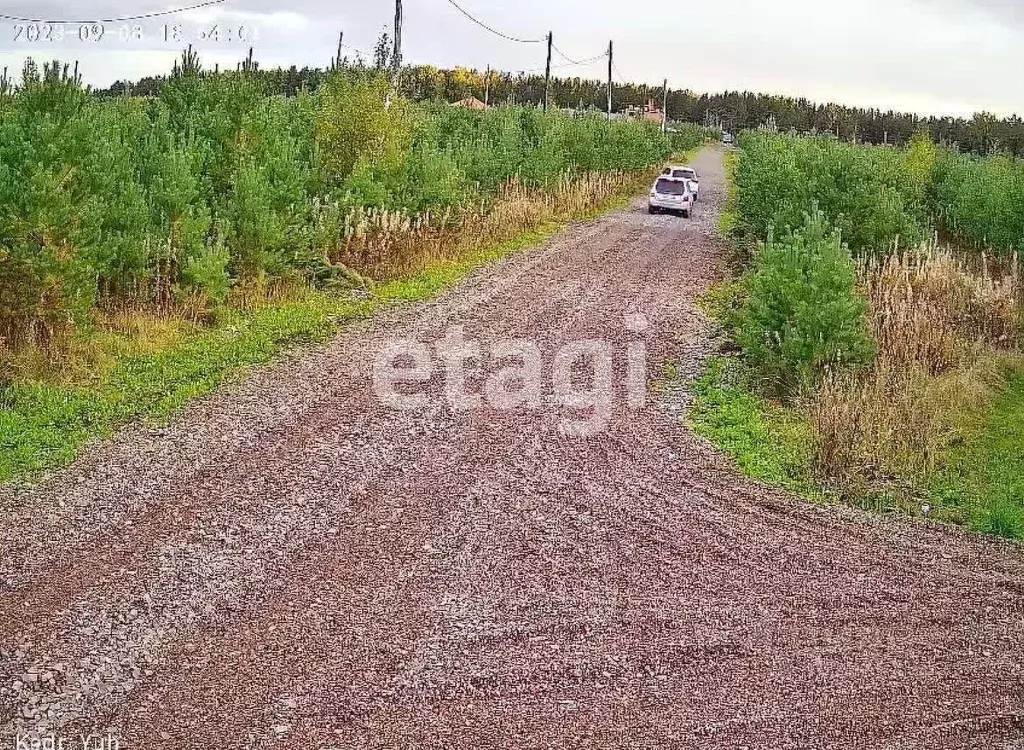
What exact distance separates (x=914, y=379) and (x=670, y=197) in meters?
19.2

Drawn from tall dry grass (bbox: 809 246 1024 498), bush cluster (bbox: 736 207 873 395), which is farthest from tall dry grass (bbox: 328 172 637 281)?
tall dry grass (bbox: 809 246 1024 498)

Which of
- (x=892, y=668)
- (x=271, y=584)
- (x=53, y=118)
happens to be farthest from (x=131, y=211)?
(x=892, y=668)

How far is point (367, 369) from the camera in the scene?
10.7m

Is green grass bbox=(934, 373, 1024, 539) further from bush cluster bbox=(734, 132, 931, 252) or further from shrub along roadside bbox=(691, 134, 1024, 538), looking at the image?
bush cluster bbox=(734, 132, 931, 252)

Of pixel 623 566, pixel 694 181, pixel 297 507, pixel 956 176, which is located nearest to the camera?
pixel 623 566

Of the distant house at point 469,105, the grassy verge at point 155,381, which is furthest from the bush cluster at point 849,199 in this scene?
the distant house at point 469,105

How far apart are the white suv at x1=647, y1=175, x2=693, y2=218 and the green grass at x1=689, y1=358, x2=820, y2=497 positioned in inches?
728

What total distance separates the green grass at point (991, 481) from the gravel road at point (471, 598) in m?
0.40

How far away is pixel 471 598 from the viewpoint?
5.83 m

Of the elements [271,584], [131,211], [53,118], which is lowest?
[271,584]

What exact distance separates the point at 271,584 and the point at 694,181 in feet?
98.2

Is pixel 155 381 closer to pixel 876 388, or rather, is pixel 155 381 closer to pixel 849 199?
pixel 876 388

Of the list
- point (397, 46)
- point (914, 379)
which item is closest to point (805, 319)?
point (914, 379)

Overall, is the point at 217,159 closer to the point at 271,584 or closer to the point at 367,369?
the point at 367,369
